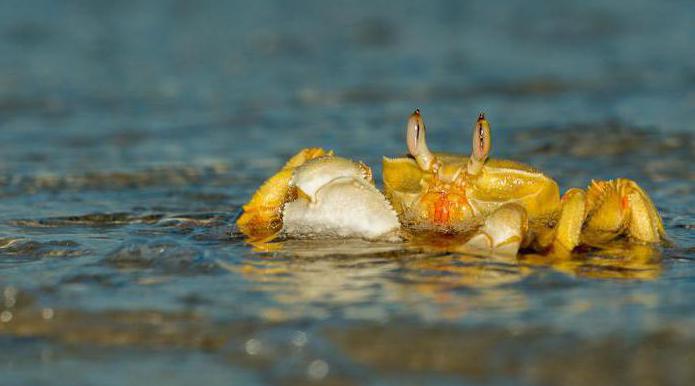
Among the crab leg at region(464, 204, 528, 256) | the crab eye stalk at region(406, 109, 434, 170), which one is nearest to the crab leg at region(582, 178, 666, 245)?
the crab leg at region(464, 204, 528, 256)

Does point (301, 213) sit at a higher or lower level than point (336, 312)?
higher

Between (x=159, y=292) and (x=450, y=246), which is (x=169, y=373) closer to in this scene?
(x=159, y=292)

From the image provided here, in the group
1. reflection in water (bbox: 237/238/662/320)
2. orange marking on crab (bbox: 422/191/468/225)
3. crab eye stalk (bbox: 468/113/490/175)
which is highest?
crab eye stalk (bbox: 468/113/490/175)

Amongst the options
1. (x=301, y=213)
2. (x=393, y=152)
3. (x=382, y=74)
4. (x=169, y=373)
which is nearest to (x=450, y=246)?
(x=301, y=213)

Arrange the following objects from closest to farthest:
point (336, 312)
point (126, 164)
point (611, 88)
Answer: point (336, 312), point (126, 164), point (611, 88)

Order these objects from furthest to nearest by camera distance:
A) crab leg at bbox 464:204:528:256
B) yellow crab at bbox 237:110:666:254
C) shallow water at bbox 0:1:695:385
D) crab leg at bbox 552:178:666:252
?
1. crab leg at bbox 552:178:666:252
2. yellow crab at bbox 237:110:666:254
3. crab leg at bbox 464:204:528:256
4. shallow water at bbox 0:1:695:385

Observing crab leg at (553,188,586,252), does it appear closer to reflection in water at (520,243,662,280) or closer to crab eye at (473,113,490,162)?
reflection in water at (520,243,662,280)

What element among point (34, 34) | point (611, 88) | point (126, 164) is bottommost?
point (126, 164)

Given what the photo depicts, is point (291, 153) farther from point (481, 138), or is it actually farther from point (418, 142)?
point (481, 138)

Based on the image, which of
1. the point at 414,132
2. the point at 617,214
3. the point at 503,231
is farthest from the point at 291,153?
the point at 503,231
